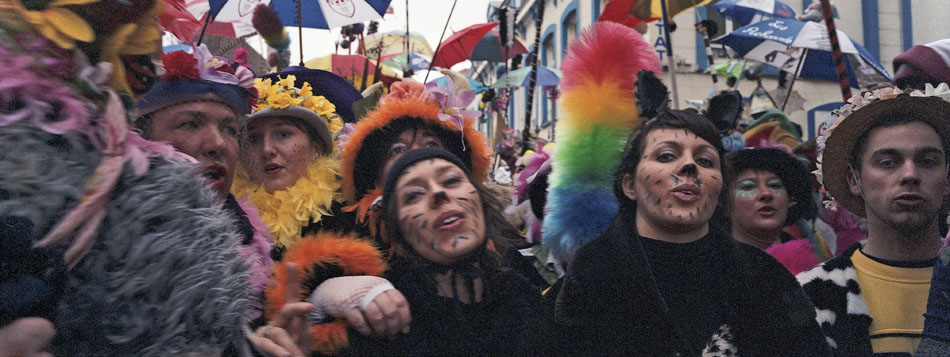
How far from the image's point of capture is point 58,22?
1012mm

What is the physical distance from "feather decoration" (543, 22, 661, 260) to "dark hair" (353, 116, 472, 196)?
1.61 ft

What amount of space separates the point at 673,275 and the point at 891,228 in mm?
840

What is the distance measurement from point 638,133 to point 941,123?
103 cm

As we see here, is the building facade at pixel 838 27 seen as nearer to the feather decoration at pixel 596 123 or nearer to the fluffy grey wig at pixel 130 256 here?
the feather decoration at pixel 596 123

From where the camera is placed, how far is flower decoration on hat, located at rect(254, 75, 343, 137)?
106 inches

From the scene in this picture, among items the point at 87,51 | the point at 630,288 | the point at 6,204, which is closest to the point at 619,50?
the point at 630,288

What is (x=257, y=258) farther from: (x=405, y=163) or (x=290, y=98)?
(x=290, y=98)

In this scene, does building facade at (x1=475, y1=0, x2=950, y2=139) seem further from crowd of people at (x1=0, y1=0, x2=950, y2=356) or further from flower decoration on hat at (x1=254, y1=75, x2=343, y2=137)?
crowd of people at (x1=0, y1=0, x2=950, y2=356)

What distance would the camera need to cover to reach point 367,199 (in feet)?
7.29

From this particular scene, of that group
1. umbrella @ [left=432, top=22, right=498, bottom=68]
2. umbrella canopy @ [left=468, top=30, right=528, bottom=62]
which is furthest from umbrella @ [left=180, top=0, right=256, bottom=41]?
umbrella canopy @ [left=468, top=30, right=528, bottom=62]

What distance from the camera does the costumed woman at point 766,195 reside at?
118 inches

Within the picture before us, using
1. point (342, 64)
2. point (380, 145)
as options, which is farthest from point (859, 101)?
point (342, 64)

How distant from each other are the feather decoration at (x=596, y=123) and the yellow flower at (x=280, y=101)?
124cm

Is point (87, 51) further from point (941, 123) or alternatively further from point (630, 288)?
point (941, 123)
